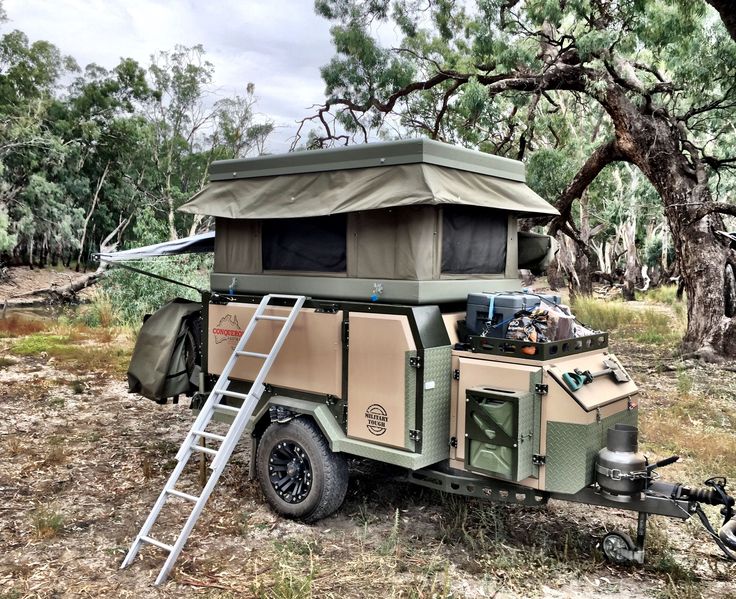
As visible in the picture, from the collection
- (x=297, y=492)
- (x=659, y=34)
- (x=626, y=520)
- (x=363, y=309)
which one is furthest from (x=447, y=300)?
(x=659, y=34)

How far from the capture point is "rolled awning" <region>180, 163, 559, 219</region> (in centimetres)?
496

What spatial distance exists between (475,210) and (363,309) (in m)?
1.38

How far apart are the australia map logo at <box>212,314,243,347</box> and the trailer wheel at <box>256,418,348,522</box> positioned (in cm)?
96

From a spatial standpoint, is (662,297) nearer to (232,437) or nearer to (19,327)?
(19,327)

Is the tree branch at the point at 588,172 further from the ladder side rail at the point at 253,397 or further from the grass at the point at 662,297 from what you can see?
the ladder side rail at the point at 253,397

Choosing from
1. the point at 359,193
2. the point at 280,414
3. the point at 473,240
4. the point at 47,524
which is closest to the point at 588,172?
the point at 473,240

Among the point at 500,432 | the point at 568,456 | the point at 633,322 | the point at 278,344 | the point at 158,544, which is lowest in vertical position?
the point at 158,544

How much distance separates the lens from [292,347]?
5684 mm

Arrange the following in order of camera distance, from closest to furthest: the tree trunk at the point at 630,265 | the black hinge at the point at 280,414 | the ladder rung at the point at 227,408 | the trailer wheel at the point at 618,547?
the trailer wheel at the point at 618,547 < the ladder rung at the point at 227,408 < the black hinge at the point at 280,414 < the tree trunk at the point at 630,265

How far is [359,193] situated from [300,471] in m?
2.36

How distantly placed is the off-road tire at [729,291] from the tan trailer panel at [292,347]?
10.1 meters

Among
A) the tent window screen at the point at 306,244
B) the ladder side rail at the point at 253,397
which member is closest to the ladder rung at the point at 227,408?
the ladder side rail at the point at 253,397

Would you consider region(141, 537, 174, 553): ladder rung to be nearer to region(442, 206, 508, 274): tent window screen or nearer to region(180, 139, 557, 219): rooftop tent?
region(180, 139, 557, 219): rooftop tent

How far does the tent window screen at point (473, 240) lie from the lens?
541cm
